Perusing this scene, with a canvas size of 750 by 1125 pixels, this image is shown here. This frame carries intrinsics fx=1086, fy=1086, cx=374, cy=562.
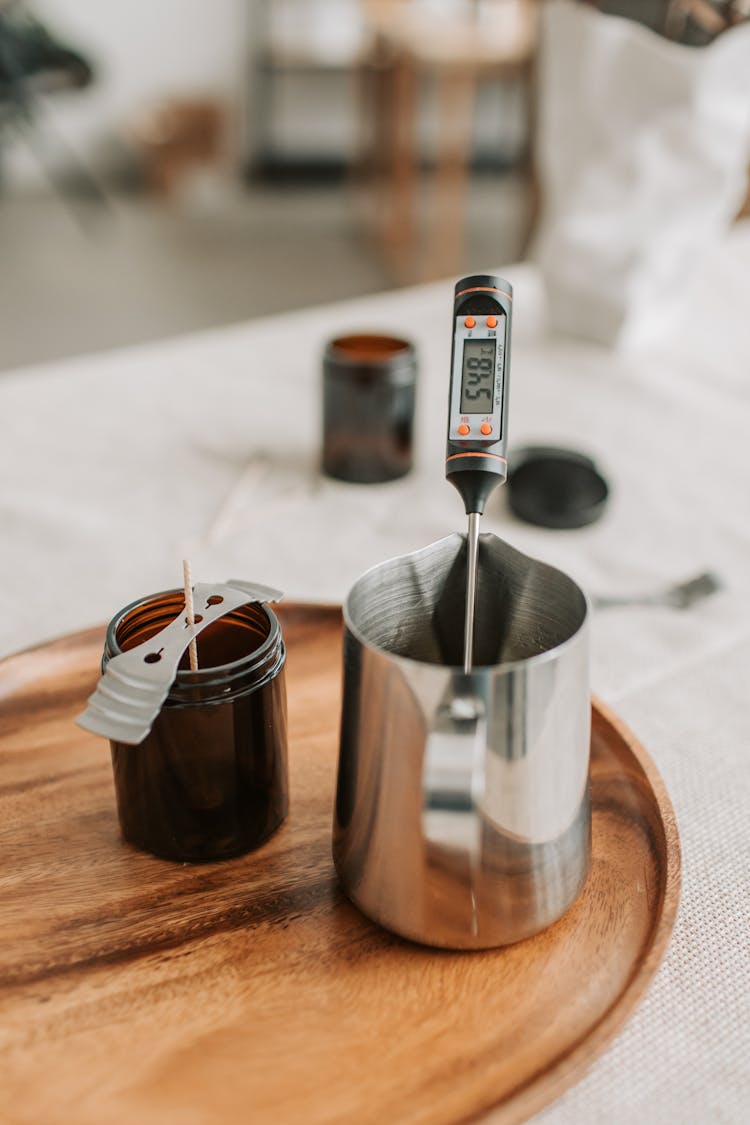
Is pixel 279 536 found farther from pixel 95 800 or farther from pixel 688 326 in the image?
pixel 688 326

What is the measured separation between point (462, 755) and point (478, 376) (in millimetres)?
172

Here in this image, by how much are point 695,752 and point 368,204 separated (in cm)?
350

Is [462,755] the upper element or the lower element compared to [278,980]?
upper

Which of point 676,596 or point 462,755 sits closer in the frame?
point 462,755

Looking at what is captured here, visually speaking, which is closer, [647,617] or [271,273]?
[647,617]

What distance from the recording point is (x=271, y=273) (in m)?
3.35

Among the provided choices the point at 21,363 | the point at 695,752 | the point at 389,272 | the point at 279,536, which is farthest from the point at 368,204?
the point at 695,752

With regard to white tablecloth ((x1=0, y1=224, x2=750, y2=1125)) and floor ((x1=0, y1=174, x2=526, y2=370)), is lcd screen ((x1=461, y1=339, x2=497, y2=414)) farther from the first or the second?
floor ((x1=0, y1=174, x2=526, y2=370))

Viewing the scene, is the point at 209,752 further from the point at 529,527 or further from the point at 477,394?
the point at 529,527

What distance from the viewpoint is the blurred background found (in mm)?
3041

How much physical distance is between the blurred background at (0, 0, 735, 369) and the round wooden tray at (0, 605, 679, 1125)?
7.99ft

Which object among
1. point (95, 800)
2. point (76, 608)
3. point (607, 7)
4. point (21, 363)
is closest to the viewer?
point (95, 800)

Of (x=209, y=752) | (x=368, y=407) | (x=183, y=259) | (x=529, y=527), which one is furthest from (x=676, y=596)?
(x=183, y=259)

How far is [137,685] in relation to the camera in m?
0.39
